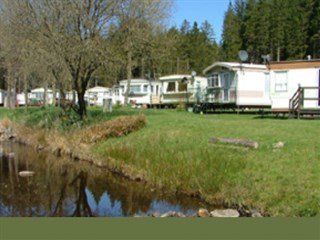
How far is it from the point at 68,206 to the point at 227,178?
3.37 metres

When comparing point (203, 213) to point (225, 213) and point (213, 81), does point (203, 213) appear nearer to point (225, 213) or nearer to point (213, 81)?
point (225, 213)

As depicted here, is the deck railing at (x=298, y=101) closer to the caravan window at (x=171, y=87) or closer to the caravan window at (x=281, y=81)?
the caravan window at (x=281, y=81)

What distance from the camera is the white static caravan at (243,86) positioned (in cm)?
2686

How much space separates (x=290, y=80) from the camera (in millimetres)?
21734

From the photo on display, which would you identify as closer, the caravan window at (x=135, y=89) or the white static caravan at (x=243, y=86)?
the white static caravan at (x=243, y=86)

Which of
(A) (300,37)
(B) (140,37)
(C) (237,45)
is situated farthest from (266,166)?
(C) (237,45)

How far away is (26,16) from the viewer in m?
17.8

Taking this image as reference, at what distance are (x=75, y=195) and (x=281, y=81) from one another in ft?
48.5

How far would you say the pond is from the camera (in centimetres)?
875

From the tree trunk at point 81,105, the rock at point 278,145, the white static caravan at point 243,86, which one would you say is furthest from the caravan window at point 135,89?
the rock at point 278,145

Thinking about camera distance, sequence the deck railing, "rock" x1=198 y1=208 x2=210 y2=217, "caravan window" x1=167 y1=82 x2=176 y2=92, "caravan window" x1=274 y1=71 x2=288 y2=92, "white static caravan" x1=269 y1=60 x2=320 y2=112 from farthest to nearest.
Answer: "caravan window" x1=167 y1=82 x2=176 y2=92
"caravan window" x1=274 y1=71 x2=288 y2=92
"white static caravan" x1=269 y1=60 x2=320 y2=112
the deck railing
"rock" x1=198 y1=208 x2=210 y2=217

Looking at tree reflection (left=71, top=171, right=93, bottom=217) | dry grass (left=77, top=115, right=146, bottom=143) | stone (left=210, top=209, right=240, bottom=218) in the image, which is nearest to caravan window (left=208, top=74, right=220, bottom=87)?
dry grass (left=77, top=115, right=146, bottom=143)

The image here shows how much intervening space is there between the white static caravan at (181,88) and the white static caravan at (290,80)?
35.0 ft

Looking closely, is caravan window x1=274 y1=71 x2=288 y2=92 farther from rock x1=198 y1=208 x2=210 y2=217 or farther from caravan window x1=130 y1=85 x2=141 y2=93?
caravan window x1=130 y1=85 x2=141 y2=93
